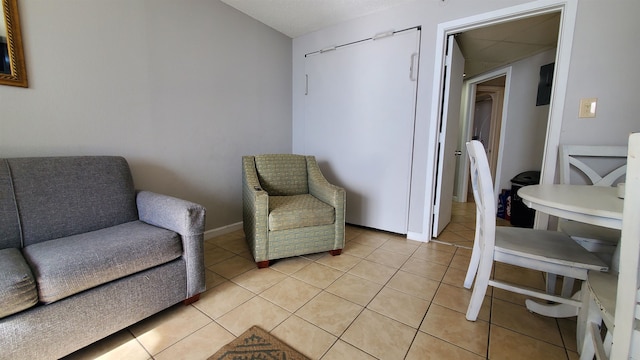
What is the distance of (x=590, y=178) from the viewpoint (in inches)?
65.2

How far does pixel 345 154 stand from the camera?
2875mm

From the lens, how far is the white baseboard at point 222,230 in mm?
2496

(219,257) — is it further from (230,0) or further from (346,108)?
(230,0)

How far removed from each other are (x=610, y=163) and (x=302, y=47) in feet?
9.75

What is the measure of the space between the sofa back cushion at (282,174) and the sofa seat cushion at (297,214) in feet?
0.86

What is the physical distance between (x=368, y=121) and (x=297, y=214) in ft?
4.37

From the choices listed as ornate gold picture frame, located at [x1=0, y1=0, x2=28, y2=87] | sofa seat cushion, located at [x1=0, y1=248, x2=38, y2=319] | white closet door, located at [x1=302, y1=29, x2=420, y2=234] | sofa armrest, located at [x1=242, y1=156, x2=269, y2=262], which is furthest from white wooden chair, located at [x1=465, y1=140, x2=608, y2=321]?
ornate gold picture frame, located at [x1=0, y1=0, x2=28, y2=87]

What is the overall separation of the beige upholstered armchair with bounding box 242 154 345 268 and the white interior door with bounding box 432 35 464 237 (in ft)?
3.51

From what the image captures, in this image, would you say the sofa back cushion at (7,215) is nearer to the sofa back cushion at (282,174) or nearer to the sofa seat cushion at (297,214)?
the sofa seat cushion at (297,214)

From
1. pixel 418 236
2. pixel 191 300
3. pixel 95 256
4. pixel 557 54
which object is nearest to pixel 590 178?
pixel 557 54

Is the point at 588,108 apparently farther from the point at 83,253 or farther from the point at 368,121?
the point at 83,253

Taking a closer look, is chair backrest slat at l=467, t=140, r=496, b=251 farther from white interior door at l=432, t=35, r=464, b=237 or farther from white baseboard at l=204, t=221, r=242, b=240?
white baseboard at l=204, t=221, r=242, b=240

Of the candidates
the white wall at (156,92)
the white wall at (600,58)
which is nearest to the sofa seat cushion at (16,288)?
the white wall at (156,92)

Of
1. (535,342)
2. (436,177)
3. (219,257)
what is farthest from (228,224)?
(535,342)
